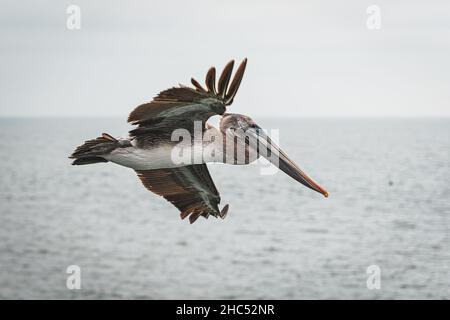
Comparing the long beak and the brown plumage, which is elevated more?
the brown plumage

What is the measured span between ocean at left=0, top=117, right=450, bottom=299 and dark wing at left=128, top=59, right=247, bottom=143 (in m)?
42.4

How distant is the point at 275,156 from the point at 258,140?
0.26 meters

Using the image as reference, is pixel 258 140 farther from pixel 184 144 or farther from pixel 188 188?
pixel 188 188

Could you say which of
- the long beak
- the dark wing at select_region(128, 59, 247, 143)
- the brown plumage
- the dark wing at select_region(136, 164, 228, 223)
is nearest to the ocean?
the dark wing at select_region(136, 164, 228, 223)

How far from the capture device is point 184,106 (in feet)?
24.7

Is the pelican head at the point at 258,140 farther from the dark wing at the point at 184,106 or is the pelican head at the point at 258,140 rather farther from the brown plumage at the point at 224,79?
the brown plumage at the point at 224,79

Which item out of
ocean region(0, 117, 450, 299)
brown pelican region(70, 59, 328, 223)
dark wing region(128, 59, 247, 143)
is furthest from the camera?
ocean region(0, 117, 450, 299)

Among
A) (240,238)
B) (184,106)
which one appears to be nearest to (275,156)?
(184,106)

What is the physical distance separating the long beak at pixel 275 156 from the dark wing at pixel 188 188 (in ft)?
3.87

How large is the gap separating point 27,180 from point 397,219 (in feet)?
166

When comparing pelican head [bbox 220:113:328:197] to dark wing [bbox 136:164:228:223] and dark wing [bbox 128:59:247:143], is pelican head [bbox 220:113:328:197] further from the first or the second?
dark wing [bbox 136:164:228:223]

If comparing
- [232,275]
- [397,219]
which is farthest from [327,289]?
[397,219]

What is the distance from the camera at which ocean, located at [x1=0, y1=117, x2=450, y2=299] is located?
52.7 m

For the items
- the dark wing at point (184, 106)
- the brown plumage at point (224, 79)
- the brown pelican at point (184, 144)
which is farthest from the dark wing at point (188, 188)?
the brown plumage at point (224, 79)
